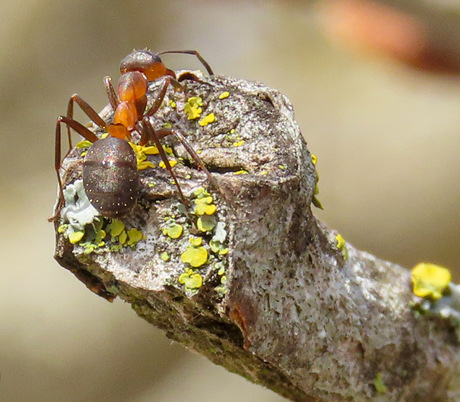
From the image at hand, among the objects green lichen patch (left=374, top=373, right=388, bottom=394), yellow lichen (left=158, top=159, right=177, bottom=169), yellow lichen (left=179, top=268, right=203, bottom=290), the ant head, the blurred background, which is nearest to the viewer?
yellow lichen (left=179, top=268, right=203, bottom=290)

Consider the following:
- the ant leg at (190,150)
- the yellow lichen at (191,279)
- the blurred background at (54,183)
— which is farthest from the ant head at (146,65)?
the blurred background at (54,183)

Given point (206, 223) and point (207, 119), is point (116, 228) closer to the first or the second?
point (206, 223)

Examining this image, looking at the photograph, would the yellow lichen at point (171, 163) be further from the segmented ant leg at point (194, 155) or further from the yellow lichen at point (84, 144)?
the yellow lichen at point (84, 144)

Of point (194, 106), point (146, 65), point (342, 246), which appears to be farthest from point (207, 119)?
point (146, 65)

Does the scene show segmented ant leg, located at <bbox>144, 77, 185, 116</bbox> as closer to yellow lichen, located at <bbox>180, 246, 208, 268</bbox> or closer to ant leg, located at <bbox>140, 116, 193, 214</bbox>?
ant leg, located at <bbox>140, 116, 193, 214</bbox>

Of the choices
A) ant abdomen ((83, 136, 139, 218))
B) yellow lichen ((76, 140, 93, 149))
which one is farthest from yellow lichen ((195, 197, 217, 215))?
yellow lichen ((76, 140, 93, 149))
